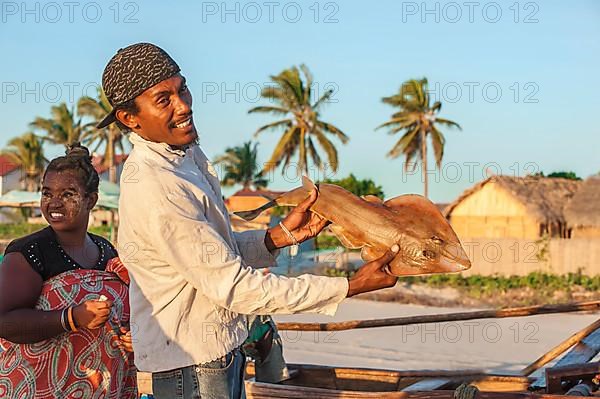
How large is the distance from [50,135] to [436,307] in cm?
3257

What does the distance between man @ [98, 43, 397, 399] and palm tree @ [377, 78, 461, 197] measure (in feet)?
85.1

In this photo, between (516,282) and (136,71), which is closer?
(136,71)

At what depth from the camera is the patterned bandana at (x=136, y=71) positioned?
2005mm

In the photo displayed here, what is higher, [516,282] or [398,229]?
[398,229]

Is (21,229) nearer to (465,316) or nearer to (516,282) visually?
(516,282)

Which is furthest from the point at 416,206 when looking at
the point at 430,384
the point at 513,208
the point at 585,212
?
the point at 513,208

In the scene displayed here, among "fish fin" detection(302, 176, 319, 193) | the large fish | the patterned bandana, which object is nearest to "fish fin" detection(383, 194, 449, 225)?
the large fish

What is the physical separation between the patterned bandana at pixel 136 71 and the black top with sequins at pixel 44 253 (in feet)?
1.91

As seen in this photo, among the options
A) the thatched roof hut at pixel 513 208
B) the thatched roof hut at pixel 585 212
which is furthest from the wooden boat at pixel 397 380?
the thatched roof hut at pixel 513 208

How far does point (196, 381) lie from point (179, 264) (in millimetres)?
327

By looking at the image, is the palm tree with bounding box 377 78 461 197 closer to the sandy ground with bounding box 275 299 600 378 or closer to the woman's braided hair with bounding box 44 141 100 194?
the sandy ground with bounding box 275 299 600 378

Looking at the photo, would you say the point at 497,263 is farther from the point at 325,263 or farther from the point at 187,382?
the point at 187,382

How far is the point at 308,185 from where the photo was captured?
89.7 inches

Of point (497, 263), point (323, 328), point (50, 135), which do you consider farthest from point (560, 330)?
point (50, 135)
